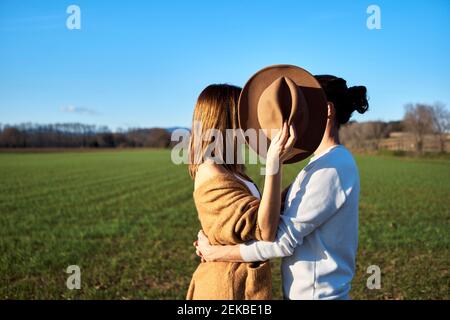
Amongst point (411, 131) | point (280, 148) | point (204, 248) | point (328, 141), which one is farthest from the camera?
point (411, 131)

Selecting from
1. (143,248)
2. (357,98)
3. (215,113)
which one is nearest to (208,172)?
(215,113)

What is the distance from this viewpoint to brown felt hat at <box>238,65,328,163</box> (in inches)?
80.3

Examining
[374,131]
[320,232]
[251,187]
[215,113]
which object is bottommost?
[320,232]

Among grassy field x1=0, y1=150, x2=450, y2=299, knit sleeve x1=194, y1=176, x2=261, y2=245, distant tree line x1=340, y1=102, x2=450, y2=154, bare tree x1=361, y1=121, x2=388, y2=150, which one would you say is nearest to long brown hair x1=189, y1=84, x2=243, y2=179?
knit sleeve x1=194, y1=176, x2=261, y2=245

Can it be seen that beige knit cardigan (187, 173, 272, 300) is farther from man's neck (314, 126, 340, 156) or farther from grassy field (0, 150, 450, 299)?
grassy field (0, 150, 450, 299)

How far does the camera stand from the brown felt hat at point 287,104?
2039mm

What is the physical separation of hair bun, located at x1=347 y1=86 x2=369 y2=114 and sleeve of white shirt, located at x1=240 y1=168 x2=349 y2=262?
0.47m

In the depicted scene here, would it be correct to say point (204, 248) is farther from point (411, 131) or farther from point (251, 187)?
point (411, 131)

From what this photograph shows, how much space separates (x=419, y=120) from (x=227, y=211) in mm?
82652

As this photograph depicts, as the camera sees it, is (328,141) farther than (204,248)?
No

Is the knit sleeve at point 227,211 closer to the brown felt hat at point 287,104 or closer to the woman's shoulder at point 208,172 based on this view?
the woman's shoulder at point 208,172

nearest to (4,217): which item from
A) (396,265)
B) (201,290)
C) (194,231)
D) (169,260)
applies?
(194,231)

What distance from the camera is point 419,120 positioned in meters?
75.8
